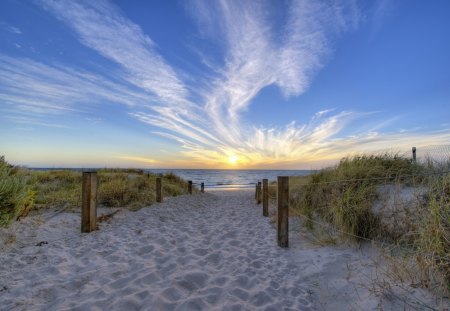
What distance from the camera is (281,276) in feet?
12.7

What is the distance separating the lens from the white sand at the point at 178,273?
290 cm

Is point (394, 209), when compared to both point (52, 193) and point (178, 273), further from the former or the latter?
point (52, 193)

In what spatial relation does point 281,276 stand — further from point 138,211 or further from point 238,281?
point 138,211

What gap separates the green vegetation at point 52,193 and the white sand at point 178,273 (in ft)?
1.34

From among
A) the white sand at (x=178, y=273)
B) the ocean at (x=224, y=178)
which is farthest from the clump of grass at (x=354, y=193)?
the ocean at (x=224, y=178)

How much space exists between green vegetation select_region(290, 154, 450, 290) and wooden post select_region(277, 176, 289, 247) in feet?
2.11

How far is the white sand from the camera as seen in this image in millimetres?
2904

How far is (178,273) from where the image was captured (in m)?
3.77

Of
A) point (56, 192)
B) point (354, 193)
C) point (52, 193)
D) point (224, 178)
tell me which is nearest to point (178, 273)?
point (354, 193)

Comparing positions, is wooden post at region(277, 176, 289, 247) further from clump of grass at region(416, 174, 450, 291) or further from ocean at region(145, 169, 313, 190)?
ocean at region(145, 169, 313, 190)

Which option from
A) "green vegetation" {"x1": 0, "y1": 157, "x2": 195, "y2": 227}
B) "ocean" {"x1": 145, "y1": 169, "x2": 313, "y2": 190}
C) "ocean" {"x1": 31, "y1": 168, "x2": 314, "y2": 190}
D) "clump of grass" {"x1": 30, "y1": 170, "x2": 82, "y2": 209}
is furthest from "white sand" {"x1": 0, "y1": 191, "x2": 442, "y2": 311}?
"ocean" {"x1": 145, "y1": 169, "x2": 313, "y2": 190}

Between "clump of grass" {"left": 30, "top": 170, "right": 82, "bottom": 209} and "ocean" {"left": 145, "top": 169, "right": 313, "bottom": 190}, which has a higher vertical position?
"clump of grass" {"left": 30, "top": 170, "right": 82, "bottom": 209}

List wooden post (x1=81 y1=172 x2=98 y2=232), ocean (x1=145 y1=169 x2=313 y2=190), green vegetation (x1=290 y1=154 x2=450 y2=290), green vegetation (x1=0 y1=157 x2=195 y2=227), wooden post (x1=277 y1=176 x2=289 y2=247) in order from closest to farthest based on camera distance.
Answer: green vegetation (x1=290 y1=154 x2=450 y2=290)
green vegetation (x1=0 y1=157 x2=195 y2=227)
wooden post (x1=277 y1=176 x2=289 y2=247)
wooden post (x1=81 y1=172 x2=98 y2=232)
ocean (x1=145 y1=169 x2=313 y2=190)

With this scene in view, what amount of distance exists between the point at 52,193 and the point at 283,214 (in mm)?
7413
